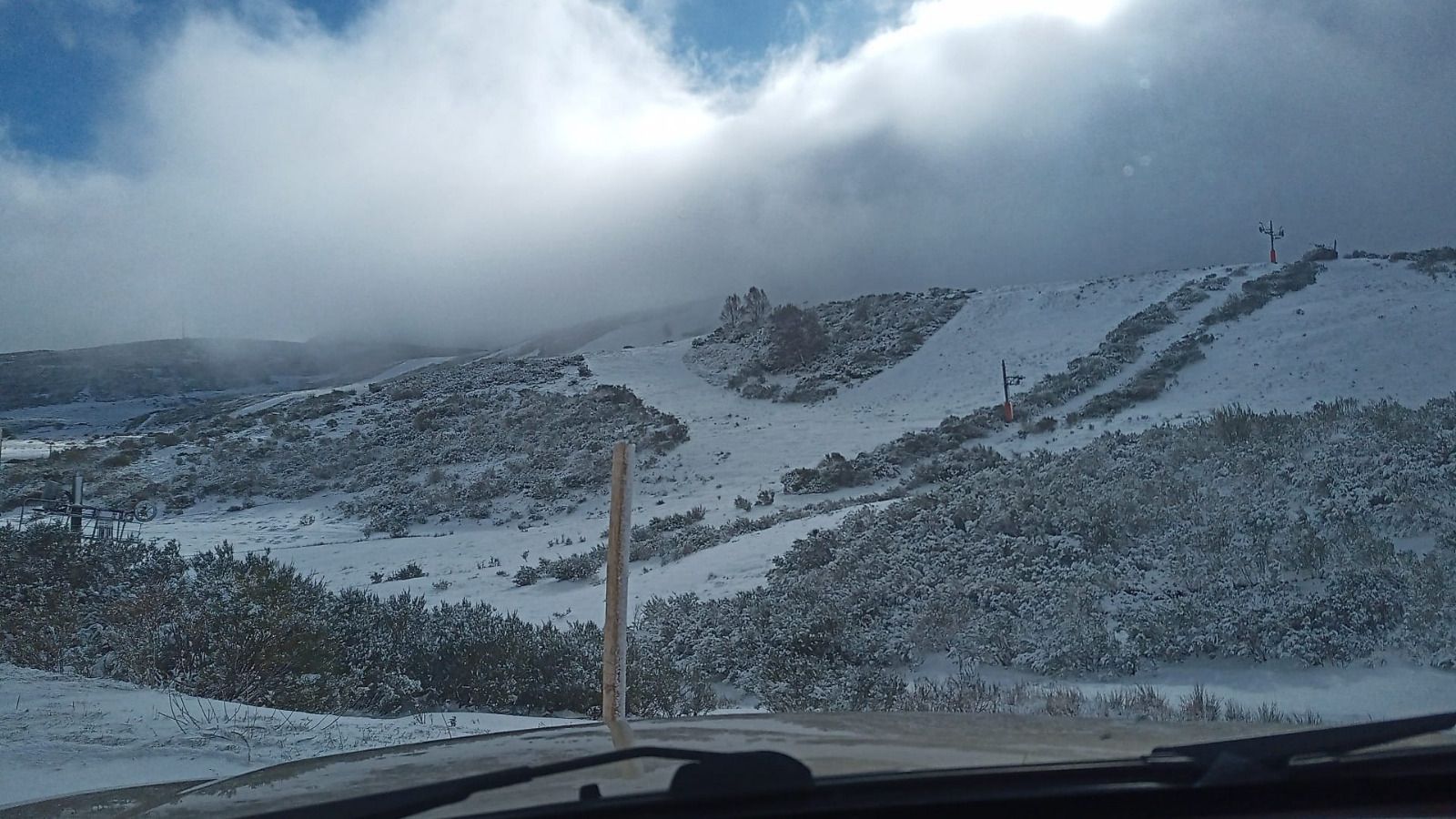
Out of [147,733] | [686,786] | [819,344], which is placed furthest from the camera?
[819,344]

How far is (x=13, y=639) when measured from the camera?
Result: 29.4 feet

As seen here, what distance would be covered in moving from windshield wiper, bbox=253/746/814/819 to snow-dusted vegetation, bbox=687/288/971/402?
118 feet

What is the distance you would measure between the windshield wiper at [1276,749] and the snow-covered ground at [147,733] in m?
4.88

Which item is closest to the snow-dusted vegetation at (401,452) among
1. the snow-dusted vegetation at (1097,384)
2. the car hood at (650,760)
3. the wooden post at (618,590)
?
the snow-dusted vegetation at (1097,384)

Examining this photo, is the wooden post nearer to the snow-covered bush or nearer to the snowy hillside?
the snow-covered bush

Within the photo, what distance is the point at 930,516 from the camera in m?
13.1

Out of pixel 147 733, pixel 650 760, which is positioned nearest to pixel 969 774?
pixel 650 760

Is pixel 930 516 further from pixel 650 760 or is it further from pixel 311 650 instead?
pixel 650 760

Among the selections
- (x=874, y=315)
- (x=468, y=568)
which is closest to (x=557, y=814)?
(x=468, y=568)

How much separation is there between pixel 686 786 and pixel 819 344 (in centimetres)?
4468

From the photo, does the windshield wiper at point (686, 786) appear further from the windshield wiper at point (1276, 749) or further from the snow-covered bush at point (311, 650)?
the snow-covered bush at point (311, 650)

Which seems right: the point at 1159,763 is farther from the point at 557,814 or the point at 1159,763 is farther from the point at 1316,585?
the point at 1316,585

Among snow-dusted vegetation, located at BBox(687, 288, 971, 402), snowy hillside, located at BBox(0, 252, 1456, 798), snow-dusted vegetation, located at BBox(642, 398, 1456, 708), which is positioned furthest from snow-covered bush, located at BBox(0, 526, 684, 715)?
snow-dusted vegetation, located at BBox(687, 288, 971, 402)

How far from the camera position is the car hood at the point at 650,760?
235 cm
